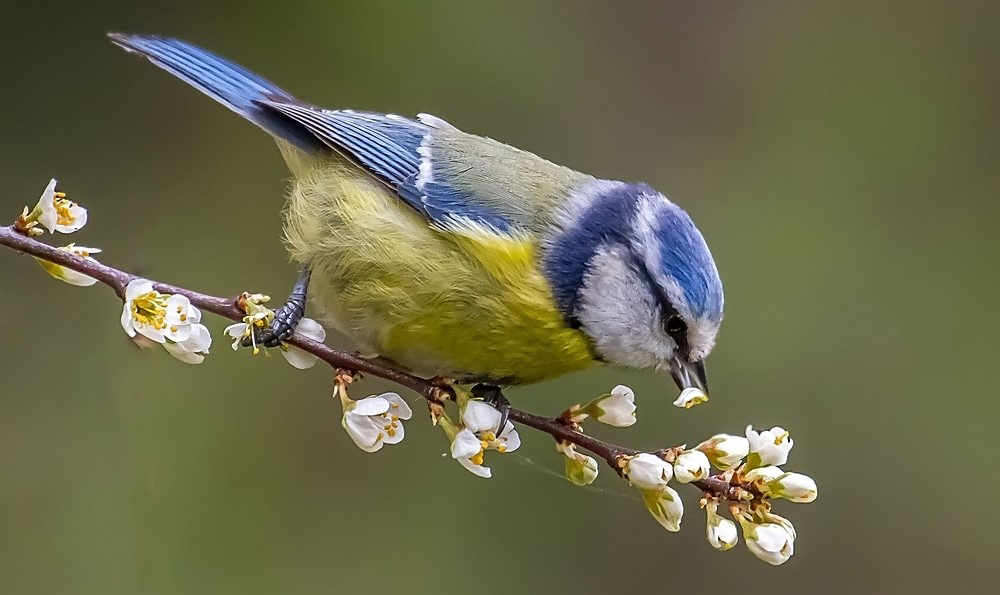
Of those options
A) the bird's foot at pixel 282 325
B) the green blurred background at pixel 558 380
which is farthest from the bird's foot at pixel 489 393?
the green blurred background at pixel 558 380

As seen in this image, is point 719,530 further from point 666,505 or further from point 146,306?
point 146,306

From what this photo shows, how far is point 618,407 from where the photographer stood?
1048 millimetres

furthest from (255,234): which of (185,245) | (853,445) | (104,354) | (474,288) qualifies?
(853,445)

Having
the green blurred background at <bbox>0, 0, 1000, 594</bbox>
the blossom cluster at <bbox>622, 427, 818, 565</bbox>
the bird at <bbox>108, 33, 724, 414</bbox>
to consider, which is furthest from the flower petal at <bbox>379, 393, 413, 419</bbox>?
the green blurred background at <bbox>0, 0, 1000, 594</bbox>

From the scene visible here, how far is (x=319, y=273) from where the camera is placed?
1.29m

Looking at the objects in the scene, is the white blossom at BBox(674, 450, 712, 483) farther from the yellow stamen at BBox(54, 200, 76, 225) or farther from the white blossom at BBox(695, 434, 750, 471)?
the yellow stamen at BBox(54, 200, 76, 225)

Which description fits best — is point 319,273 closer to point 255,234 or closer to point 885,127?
point 255,234

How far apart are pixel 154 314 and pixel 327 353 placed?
18cm

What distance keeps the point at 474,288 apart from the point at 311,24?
4.73 ft

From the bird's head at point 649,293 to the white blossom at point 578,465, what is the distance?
0.20m

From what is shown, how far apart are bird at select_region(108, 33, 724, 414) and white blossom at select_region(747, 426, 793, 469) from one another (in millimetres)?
249

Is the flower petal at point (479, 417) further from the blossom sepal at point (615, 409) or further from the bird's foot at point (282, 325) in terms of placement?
the bird's foot at point (282, 325)

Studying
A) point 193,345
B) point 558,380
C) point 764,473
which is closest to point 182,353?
point 193,345

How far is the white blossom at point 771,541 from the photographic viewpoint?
36.2 inches
